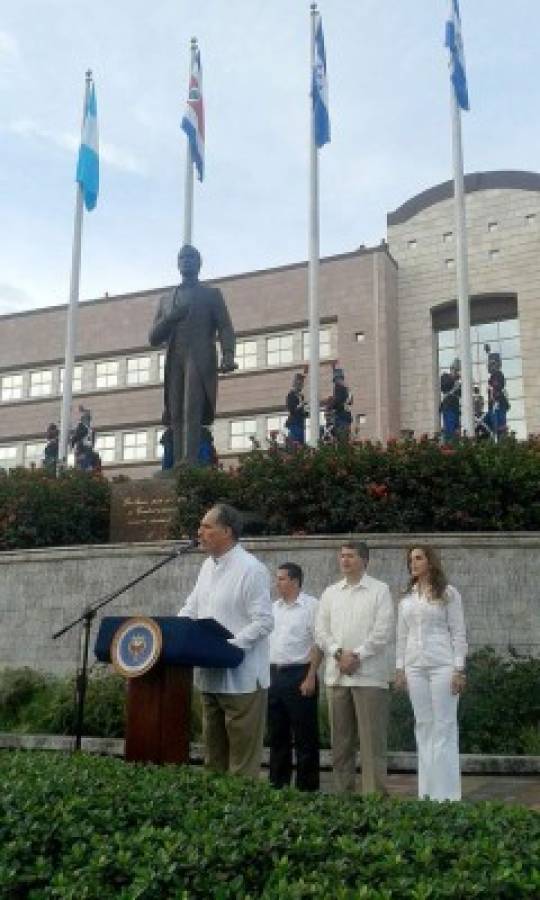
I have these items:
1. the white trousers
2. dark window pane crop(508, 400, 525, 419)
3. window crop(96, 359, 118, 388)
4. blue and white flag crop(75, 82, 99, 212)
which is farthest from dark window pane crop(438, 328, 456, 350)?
the white trousers

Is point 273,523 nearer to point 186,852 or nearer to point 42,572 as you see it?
point 42,572

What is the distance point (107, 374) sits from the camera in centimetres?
3806

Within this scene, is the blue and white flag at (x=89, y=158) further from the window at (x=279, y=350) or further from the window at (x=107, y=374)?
the window at (x=107, y=374)

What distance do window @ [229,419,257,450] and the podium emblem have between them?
29375 mm

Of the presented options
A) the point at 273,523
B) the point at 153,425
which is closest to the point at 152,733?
the point at 273,523

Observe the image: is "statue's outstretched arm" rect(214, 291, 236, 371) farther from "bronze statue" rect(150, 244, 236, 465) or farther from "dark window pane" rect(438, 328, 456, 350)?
"dark window pane" rect(438, 328, 456, 350)

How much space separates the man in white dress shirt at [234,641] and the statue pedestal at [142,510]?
8.33m

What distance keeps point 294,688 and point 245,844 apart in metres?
3.97

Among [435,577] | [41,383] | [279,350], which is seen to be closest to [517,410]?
[279,350]

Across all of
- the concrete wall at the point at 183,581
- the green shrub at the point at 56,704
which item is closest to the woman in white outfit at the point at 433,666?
the green shrub at the point at 56,704

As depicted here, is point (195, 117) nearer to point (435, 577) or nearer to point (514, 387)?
point (514, 387)

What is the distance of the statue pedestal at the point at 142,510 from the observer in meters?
14.2

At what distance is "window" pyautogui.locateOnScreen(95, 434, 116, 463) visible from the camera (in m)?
37.4

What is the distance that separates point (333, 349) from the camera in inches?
1341
